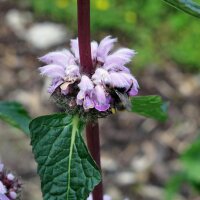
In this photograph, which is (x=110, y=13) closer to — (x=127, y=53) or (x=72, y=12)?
(x=72, y=12)

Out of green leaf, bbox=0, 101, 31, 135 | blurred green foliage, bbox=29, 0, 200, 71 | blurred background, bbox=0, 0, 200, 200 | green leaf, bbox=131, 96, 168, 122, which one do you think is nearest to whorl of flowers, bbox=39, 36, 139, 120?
green leaf, bbox=131, 96, 168, 122

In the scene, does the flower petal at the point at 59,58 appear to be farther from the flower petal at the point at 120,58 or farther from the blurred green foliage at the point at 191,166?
the blurred green foliage at the point at 191,166

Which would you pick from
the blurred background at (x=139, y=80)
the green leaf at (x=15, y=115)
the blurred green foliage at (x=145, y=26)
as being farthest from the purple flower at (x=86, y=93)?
the blurred green foliage at (x=145, y=26)

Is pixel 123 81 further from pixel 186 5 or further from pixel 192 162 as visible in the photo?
pixel 192 162

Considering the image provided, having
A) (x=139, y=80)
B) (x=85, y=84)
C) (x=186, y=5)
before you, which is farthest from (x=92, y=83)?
(x=139, y=80)

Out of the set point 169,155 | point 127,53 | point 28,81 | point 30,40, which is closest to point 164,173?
point 169,155
